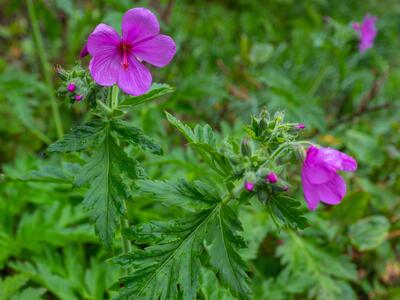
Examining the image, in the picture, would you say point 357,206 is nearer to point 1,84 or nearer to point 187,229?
point 187,229

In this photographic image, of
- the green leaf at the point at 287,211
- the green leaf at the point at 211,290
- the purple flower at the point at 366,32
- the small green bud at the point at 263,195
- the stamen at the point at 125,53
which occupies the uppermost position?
the stamen at the point at 125,53

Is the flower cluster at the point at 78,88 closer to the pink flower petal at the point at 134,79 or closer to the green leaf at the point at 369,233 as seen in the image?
the pink flower petal at the point at 134,79

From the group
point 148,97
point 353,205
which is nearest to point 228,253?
point 148,97

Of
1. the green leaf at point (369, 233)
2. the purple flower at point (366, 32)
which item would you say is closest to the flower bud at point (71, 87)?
the green leaf at point (369, 233)

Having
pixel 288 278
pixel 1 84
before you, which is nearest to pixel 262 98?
pixel 288 278

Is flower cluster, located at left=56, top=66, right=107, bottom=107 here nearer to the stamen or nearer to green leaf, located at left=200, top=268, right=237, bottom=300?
the stamen

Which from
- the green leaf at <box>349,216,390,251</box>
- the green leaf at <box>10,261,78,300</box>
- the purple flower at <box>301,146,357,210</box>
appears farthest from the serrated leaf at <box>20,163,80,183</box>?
the green leaf at <box>349,216,390,251</box>
